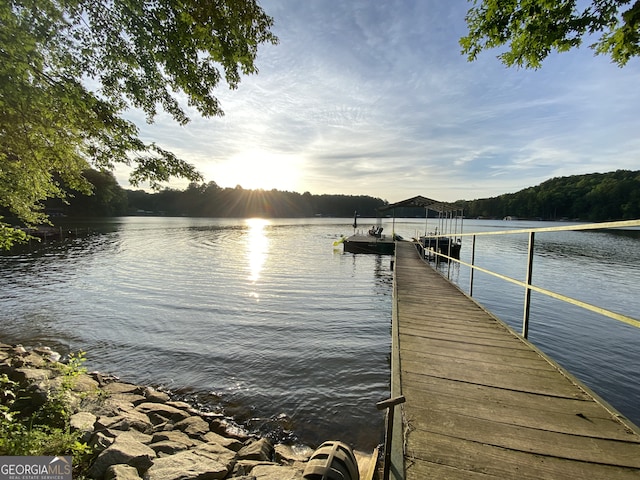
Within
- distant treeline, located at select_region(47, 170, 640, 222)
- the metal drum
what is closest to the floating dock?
the metal drum

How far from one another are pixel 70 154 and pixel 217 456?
4724 mm

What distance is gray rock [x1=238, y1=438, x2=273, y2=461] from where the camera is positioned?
3435mm

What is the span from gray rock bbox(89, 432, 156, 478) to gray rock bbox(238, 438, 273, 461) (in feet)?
3.17

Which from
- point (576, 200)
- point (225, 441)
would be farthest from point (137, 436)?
point (576, 200)

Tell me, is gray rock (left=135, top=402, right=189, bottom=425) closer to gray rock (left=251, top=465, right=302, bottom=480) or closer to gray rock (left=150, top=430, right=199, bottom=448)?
gray rock (left=150, top=430, right=199, bottom=448)

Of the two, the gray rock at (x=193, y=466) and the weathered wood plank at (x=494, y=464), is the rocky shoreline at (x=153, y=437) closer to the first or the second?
the gray rock at (x=193, y=466)

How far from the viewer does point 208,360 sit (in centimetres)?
623

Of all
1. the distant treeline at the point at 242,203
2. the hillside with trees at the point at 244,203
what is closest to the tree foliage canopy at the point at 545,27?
the distant treeline at the point at 242,203

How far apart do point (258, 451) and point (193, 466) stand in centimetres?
85

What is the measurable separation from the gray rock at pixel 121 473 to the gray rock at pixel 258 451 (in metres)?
1.18

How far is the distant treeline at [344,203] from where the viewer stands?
79.1 meters

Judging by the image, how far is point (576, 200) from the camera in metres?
93.6

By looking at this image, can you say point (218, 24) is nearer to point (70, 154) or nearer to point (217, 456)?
point (70, 154)

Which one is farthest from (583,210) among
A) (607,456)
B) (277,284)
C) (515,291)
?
(607,456)
